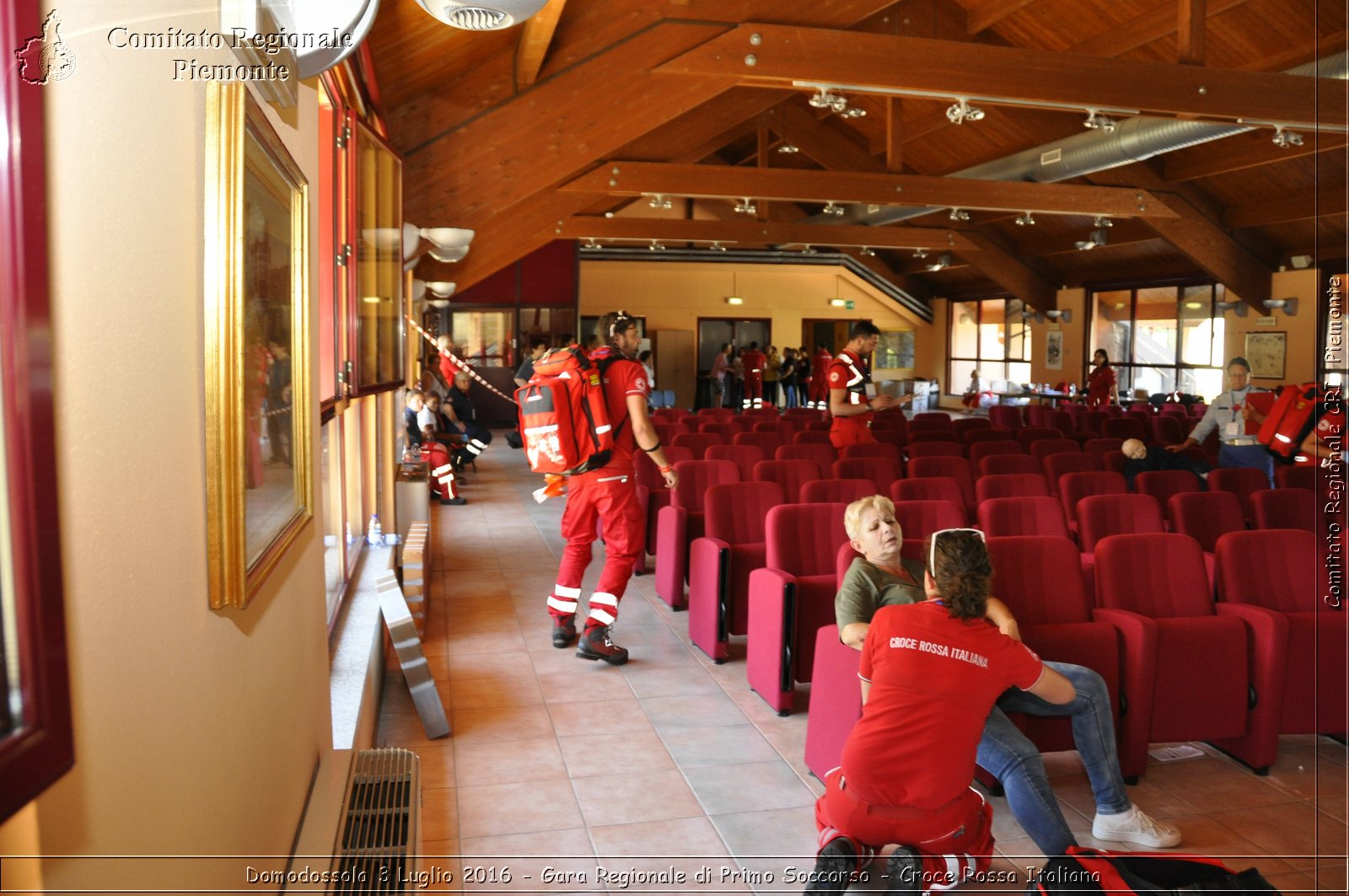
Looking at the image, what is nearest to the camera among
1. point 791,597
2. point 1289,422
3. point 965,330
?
point 791,597

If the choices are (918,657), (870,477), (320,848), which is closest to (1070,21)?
(870,477)

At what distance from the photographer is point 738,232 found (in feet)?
59.4

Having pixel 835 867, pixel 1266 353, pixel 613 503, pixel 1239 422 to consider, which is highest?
pixel 1266 353

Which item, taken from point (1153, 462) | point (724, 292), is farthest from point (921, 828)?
point (724, 292)

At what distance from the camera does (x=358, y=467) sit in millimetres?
5879

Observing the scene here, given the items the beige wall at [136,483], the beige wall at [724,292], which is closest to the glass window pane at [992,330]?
the beige wall at [724,292]

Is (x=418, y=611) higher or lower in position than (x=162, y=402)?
lower

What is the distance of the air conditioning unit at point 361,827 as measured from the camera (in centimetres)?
220

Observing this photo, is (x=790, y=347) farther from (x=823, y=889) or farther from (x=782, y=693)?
(x=823, y=889)

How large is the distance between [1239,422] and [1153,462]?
69 centimetres

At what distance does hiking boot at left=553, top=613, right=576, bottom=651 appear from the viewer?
5.18m

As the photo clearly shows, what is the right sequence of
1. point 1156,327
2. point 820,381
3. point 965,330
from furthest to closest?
point 965,330 → point 820,381 → point 1156,327

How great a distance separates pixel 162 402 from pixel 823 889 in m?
1.92

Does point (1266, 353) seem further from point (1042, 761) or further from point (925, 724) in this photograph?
point (925, 724)
